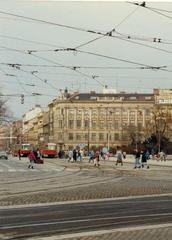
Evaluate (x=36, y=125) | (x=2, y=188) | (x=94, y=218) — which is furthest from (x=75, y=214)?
(x=36, y=125)

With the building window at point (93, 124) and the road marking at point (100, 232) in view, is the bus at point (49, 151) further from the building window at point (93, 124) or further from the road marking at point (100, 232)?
the road marking at point (100, 232)

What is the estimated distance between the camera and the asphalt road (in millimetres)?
12570

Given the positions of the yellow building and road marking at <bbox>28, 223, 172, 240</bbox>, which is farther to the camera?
A: the yellow building

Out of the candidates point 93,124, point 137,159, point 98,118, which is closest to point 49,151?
point 137,159

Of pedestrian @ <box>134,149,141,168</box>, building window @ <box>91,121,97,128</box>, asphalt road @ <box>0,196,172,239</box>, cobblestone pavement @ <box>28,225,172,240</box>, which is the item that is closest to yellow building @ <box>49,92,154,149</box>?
building window @ <box>91,121,97,128</box>

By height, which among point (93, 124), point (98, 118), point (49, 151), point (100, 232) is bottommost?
point (100, 232)

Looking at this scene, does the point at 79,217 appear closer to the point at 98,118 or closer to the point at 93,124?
the point at 98,118

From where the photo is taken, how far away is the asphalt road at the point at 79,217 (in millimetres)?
12570

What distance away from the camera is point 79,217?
14859 mm

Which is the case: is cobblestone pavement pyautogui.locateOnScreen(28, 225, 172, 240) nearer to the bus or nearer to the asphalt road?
the asphalt road

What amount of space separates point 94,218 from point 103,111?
447 feet

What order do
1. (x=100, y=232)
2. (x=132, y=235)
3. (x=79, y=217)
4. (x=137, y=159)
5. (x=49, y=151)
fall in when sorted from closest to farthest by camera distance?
(x=132, y=235) < (x=100, y=232) < (x=79, y=217) < (x=137, y=159) < (x=49, y=151)

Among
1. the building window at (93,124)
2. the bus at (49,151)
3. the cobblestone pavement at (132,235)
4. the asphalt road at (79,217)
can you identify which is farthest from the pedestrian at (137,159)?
the building window at (93,124)

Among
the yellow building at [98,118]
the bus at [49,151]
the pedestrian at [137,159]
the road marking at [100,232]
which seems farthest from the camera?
the yellow building at [98,118]
